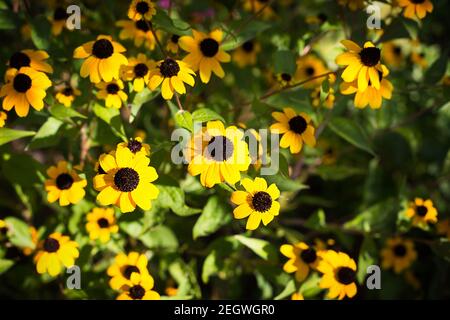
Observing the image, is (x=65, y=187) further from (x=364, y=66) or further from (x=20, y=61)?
(x=364, y=66)

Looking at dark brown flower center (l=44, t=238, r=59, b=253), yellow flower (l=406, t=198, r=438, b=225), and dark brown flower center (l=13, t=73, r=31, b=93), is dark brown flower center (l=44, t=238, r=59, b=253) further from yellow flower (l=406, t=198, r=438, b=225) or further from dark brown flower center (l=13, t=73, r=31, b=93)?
yellow flower (l=406, t=198, r=438, b=225)

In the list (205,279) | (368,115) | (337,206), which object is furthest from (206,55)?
(337,206)

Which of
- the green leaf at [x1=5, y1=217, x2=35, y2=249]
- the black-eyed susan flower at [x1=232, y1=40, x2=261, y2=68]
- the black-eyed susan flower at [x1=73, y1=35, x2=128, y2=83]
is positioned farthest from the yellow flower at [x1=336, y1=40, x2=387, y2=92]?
the green leaf at [x1=5, y1=217, x2=35, y2=249]

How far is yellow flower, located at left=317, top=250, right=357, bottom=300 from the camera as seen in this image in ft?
5.44

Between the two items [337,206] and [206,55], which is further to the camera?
[337,206]

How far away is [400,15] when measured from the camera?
6.18 feet

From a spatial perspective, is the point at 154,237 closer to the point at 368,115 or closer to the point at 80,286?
the point at 80,286

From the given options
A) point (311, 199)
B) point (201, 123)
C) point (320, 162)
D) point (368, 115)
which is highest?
point (201, 123)

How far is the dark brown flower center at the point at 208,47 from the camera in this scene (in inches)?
63.4

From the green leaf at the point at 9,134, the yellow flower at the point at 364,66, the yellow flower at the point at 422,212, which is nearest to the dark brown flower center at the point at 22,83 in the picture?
the green leaf at the point at 9,134

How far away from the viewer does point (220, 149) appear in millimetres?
1384

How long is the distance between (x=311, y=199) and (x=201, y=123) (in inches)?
40.9

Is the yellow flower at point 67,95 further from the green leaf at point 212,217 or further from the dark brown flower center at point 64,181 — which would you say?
the green leaf at point 212,217

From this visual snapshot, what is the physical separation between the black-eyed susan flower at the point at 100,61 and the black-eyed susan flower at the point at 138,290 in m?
0.74
